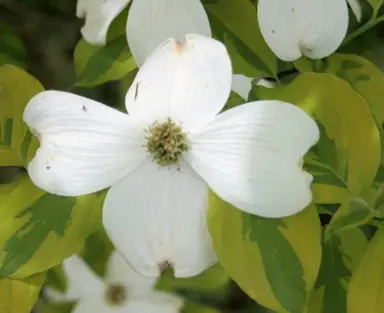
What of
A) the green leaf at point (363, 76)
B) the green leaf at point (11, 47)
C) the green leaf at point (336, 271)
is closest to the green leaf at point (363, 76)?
the green leaf at point (363, 76)

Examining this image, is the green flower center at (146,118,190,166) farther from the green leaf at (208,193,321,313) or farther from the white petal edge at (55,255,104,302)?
the white petal edge at (55,255,104,302)

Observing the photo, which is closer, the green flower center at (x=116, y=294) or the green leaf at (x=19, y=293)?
the green leaf at (x=19, y=293)

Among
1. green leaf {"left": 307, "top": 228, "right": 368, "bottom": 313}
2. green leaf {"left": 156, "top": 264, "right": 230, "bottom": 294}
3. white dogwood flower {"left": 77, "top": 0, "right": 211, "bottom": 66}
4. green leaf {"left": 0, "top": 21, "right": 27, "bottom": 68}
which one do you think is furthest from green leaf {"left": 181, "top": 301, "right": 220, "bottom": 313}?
green leaf {"left": 0, "top": 21, "right": 27, "bottom": 68}

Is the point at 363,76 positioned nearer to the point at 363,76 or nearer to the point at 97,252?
the point at 363,76

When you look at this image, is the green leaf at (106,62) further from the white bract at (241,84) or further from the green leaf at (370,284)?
the green leaf at (370,284)

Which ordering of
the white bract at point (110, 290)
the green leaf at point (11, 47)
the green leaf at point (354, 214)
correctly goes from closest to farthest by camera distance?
the green leaf at point (354, 214)
the white bract at point (110, 290)
the green leaf at point (11, 47)

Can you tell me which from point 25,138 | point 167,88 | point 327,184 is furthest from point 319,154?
point 25,138
